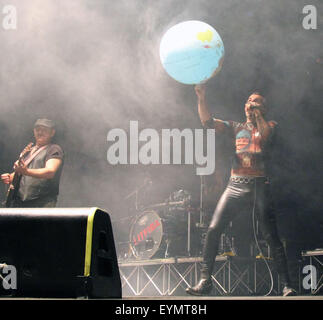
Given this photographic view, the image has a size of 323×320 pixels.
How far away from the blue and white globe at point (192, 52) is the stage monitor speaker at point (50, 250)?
369 centimetres

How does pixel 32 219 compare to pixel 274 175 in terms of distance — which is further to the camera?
pixel 274 175

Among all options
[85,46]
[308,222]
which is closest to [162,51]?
[85,46]

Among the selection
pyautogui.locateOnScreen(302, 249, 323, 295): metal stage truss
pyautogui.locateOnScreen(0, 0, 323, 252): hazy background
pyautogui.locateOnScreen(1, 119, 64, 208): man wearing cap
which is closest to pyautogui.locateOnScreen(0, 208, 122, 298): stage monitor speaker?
pyautogui.locateOnScreen(1, 119, 64, 208): man wearing cap

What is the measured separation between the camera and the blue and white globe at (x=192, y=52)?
18.6 ft

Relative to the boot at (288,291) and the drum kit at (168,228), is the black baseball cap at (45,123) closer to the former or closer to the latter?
the drum kit at (168,228)

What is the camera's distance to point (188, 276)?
20.4ft

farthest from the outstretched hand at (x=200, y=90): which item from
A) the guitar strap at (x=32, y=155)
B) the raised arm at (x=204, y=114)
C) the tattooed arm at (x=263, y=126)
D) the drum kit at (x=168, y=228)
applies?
the guitar strap at (x=32, y=155)

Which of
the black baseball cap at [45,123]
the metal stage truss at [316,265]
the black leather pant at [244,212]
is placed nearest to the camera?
the black leather pant at [244,212]

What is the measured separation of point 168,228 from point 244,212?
3.44ft

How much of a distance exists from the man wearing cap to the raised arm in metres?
1.49

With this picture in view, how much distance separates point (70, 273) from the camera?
7.16 ft
